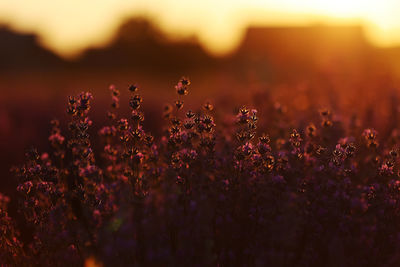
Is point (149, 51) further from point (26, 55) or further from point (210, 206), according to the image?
point (210, 206)

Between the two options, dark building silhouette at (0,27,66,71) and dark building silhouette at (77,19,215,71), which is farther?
dark building silhouette at (0,27,66,71)

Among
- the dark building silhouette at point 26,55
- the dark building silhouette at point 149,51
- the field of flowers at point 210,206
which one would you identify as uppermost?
the dark building silhouette at point 149,51

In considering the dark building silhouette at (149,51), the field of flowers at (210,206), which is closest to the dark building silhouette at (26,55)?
the dark building silhouette at (149,51)

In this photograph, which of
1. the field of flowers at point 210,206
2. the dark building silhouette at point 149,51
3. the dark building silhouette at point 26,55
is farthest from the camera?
the dark building silhouette at point 26,55

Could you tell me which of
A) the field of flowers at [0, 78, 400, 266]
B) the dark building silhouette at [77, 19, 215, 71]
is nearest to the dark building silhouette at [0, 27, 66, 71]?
the dark building silhouette at [77, 19, 215, 71]

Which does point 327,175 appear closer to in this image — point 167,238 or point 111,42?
point 167,238

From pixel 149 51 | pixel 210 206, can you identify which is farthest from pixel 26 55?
pixel 210 206

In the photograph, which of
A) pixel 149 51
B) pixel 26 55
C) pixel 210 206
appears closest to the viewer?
pixel 210 206

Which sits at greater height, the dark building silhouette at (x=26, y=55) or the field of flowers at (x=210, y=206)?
the dark building silhouette at (x=26, y=55)

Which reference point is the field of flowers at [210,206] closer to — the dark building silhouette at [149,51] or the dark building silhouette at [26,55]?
the dark building silhouette at [149,51]

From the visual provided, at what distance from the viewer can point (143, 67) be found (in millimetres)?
35156

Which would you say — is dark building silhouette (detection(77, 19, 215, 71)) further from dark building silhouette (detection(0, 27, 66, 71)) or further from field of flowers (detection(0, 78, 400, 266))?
field of flowers (detection(0, 78, 400, 266))

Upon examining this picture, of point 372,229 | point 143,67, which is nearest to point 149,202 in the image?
point 372,229

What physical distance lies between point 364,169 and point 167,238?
2.07 m
